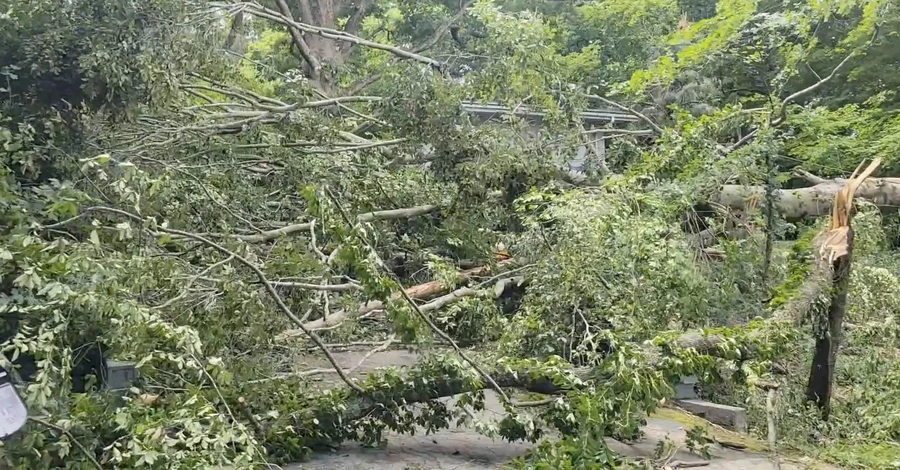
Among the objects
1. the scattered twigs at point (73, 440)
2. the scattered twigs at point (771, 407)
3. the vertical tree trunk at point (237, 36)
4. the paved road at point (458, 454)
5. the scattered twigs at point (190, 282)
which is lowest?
the paved road at point (458, 454)

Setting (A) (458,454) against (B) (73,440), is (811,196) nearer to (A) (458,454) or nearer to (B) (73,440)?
(A) (458,454)

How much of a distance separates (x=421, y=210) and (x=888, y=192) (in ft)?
12.8

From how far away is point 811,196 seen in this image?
610 cm

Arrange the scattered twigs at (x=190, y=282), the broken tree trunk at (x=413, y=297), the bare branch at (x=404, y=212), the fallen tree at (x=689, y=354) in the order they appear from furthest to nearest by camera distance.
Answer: the bare branch at (x=404, y=212) → the broken tree trunk at (x=413, y=297) → the fallen tree at (x=689, y=354) → the scattered twigs at (x=190, y=282)

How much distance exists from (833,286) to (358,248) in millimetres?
3430

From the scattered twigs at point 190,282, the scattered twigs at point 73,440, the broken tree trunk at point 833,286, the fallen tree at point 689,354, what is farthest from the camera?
the broken tree trunk at point 833,286

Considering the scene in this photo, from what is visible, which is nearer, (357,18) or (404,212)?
(404,212)

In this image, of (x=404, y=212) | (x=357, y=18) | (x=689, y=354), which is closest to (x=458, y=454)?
(x=689, y=354)

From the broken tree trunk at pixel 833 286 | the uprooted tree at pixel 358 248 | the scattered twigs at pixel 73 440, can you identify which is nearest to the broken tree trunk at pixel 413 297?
the uprooted tree at pixel 358 248

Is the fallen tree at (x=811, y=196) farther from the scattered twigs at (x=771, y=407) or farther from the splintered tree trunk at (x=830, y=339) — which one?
the scattered twigs at (x=771, y=407)

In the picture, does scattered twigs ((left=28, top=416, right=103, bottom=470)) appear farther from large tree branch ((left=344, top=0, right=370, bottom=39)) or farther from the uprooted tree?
large tree branch ((left=344, top=0, right=370, bottom=39))

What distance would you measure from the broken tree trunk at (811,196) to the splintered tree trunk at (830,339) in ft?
3.22

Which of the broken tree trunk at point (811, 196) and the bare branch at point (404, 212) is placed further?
the bare branch at point (404, 212)

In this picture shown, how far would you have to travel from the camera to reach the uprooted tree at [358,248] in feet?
9.76
